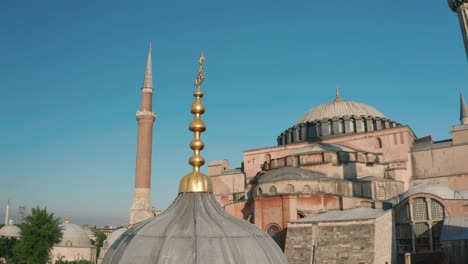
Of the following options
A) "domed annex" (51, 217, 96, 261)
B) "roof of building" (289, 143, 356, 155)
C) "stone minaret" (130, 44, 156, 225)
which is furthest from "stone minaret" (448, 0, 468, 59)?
"domed annex" (51, 217, 96, 261)

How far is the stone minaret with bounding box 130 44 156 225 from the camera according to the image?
28.5 meters

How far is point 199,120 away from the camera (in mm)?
3877

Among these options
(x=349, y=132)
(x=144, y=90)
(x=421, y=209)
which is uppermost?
(x=144, y=90)

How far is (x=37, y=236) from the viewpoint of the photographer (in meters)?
34.6

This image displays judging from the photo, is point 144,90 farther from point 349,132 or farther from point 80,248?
point 80,248

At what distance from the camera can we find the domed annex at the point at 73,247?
1741 inches

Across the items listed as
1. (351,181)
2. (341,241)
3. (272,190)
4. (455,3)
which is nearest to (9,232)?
(272,190)

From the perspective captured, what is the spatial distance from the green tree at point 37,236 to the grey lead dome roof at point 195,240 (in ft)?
114

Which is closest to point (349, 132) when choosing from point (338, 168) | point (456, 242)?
point (338, 168)

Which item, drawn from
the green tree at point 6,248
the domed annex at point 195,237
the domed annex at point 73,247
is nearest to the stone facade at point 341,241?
the domed annex at point 195,237

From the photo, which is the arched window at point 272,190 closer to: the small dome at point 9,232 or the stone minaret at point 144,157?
the stone minaret at point 144,157

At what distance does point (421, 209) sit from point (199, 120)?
64.3 ft

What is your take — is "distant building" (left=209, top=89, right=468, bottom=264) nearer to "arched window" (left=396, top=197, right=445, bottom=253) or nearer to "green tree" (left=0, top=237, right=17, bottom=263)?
"arched window" (left=396, top=197, right=445, bottom=253)

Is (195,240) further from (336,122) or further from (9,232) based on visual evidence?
(9,232)
